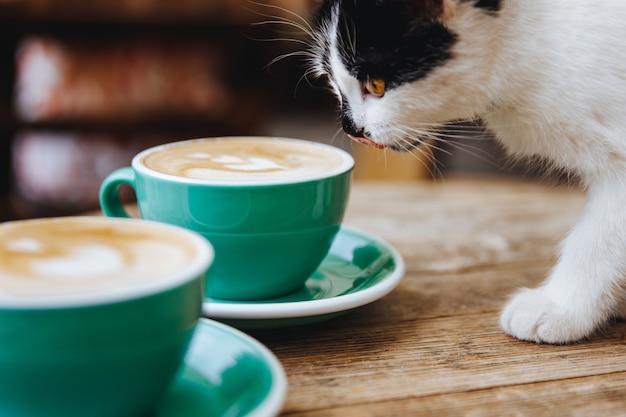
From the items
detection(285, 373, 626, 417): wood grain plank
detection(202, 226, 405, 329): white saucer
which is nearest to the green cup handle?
detection(202, 226, 405, 329): white saucer

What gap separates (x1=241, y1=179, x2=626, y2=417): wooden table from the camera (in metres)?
0.52

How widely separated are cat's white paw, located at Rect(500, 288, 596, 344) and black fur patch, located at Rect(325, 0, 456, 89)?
0.23m

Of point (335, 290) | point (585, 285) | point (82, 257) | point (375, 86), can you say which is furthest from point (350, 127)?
point (82, 257)

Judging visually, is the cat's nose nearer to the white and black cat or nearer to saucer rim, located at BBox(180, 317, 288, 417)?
the white and black cat

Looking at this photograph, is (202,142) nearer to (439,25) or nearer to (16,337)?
(439,25)

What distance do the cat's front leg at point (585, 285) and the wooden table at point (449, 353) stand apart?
14 mm

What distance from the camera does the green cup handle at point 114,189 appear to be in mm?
688

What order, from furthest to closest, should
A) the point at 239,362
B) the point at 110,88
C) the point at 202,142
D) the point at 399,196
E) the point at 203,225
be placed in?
1. the point at 110,88
2. the point at 399,196
3. the point at 202,142
4. the point at 203,225
5. the point at 239,362

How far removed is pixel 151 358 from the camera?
422mm

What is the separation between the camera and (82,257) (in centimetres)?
43

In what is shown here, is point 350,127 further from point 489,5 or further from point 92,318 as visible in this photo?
point 92,318

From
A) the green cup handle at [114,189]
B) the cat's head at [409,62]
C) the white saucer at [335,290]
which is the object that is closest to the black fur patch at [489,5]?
the cat's head at [409,62]

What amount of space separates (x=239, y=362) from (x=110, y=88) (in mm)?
1499

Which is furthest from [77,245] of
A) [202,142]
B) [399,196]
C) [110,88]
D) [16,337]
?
[110,88]
